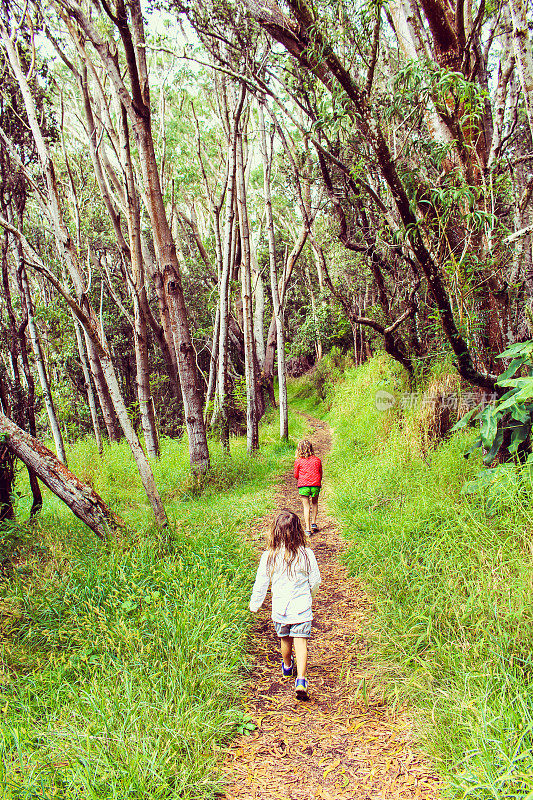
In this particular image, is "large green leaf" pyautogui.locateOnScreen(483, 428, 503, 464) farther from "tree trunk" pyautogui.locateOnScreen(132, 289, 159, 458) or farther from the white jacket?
"tree trunk" pyautogui.locateOnScreen(132, 289, 159, 458)

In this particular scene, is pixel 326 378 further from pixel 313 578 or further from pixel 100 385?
pixel 313 578

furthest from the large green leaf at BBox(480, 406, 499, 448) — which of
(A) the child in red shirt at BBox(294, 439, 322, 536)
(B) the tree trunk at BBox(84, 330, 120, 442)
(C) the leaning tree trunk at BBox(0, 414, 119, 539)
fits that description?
(B) the tree trunk at BBox(84, 330, 120, 442)

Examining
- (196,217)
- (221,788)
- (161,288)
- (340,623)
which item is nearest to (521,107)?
(161,288)

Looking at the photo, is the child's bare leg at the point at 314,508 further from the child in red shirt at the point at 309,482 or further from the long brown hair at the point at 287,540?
the long brown hair at the point at 287,540

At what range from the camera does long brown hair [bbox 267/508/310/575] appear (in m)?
3.42

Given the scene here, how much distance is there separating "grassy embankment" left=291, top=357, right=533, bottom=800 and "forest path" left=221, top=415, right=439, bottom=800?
0.18 metres

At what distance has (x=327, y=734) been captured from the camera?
288cm

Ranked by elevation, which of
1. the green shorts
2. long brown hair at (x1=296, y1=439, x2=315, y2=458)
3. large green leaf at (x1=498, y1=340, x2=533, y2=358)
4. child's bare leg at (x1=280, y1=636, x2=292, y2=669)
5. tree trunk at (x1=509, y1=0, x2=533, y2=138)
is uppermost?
tree trunk at (x1=509, y1=0, x2=533, y2=138)

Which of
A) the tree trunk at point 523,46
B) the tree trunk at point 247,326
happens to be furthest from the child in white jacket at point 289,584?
the tree trunk at point 247,326

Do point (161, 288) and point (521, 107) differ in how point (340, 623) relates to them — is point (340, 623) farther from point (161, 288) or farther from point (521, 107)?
point (521, 107)

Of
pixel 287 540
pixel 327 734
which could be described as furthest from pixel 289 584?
pixel 327 734

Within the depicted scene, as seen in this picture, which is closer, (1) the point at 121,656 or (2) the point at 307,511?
(1) the point at 121,656

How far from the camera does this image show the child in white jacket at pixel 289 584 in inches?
131

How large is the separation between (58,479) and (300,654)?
2958 millimetres
